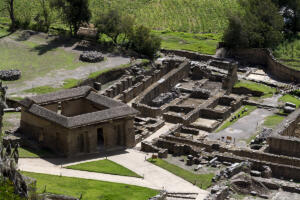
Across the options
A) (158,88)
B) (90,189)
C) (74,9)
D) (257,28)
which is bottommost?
(90,189)

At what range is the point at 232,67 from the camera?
429ft

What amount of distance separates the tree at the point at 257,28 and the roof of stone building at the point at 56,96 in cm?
4926

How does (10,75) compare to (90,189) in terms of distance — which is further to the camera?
(10,75)

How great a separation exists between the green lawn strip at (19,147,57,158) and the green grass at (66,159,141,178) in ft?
15.7

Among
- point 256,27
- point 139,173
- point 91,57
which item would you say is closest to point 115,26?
point 91,57

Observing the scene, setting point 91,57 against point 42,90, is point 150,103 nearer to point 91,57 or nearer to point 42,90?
point 91,57

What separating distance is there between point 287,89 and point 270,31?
22.3 meters

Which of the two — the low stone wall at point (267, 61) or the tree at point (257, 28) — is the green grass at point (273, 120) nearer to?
the low stone wall at point (267, 61)

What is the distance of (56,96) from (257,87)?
42.6 m

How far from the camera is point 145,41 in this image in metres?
139

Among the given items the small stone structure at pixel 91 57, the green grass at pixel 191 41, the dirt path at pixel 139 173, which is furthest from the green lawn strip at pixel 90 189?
the green grass at pixel 191 41

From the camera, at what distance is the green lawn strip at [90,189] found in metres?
78.1

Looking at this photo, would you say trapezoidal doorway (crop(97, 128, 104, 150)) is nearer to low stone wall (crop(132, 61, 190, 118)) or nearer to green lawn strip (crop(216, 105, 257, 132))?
low stone wall (crop(132, 61, 190, 118))

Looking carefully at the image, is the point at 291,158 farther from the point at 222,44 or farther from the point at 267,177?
the point at 222,44
